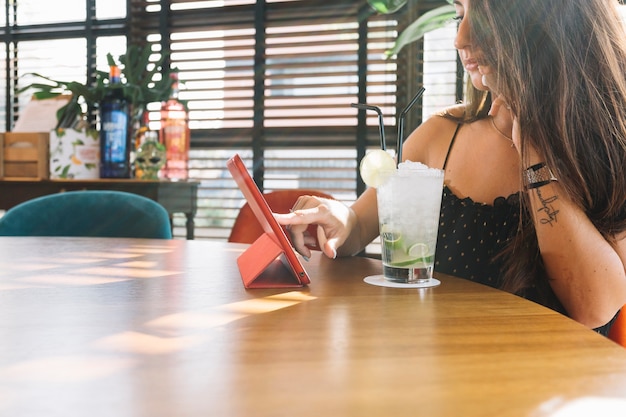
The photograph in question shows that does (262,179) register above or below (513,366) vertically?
above

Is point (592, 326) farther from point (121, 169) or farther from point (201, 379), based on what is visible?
point (121, 169)

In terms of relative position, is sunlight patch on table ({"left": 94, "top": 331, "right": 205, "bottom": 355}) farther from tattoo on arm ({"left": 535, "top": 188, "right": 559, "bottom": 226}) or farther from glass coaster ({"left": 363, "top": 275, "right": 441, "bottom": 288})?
tattoo on arm ({"left": 535, "top": 188, "right": 559, "bottom": 226})

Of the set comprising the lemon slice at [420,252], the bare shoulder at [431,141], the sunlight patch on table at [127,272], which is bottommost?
the sunlight patch on table at [127,272]

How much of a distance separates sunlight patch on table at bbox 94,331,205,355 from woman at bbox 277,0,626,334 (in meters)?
0.41

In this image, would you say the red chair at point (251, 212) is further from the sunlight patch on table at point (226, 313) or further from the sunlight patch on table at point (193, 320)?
the sunlight patch on table at point (193, 320)

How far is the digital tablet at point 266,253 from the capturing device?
2.69 ft

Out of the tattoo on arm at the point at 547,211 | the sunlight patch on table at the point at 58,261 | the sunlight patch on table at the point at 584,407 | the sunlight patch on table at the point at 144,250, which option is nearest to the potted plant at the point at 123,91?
the sunlight patch on table at the point at 144,250

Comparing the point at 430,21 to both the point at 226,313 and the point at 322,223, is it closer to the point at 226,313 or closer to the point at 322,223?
the point at 322,223

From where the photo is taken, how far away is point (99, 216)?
1872mm

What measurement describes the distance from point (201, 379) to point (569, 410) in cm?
25

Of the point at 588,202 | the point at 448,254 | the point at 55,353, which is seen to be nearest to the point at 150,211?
the point at 448,254

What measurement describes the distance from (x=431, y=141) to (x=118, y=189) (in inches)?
71.0

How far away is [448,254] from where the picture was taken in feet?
4.23

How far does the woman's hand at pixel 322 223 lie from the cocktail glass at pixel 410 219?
16 centimetres
